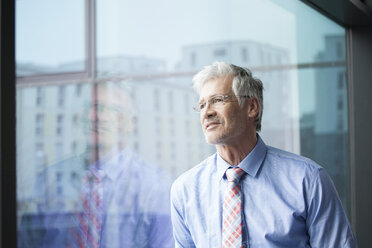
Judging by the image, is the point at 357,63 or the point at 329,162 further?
the point at 329,162

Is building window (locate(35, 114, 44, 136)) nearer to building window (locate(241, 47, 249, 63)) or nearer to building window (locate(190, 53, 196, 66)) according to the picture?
building window (locate(190, 53, 196, 66))

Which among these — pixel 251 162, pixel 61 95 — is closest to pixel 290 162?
pixel 251 162

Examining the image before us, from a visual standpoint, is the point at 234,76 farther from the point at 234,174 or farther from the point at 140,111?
the point at 140,111

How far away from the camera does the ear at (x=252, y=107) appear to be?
1377 mm

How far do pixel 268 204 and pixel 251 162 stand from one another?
12 centimetres

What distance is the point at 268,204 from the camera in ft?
4.21

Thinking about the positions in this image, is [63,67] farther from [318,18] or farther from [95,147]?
[318,18]

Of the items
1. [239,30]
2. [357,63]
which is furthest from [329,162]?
[239,30]

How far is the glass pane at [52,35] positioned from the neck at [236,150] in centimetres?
257

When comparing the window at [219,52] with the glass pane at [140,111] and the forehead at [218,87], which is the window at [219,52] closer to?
the glass pane at [140,111]

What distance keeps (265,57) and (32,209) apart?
183 centimetres

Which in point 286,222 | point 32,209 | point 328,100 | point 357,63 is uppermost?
point 357,63

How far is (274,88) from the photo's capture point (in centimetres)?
285

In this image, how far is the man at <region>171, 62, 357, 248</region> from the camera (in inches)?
48.3
